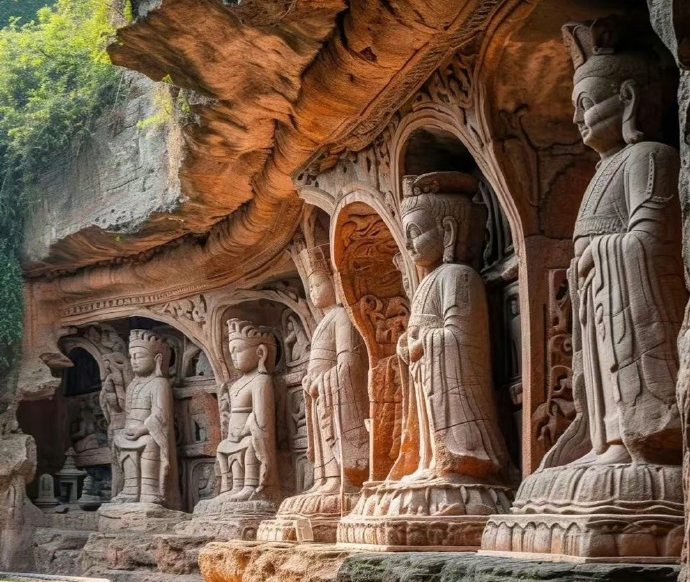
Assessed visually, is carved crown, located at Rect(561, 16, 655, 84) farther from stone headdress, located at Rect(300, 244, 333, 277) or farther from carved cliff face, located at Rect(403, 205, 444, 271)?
stone headdress, located at Rect(300, 244, 333, 277)

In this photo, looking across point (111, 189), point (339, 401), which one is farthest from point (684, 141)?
point (111, 189)

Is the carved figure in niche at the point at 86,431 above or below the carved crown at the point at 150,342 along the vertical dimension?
below

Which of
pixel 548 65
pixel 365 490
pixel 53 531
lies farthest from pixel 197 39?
pixel 53 531

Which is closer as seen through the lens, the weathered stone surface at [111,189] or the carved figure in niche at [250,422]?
the carved figure in niche at [250,422]

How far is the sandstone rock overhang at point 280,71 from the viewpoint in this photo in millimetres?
6387

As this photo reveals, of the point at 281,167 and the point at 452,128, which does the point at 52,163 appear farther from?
the point at 452,128

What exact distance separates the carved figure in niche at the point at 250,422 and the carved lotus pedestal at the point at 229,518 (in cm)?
11

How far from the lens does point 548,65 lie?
21.0 feet

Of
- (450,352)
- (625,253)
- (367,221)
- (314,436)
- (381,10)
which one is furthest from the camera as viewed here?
(314,436)

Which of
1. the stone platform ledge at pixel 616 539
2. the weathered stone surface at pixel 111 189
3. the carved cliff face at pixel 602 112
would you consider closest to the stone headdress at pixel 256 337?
the weathered stone surface at pixel 111 189

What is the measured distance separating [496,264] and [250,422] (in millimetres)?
4345

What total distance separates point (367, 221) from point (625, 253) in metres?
3.44

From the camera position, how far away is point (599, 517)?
15.4 feet

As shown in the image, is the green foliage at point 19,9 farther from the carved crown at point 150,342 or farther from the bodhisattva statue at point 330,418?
the bodhisattva statue at point 330,418
